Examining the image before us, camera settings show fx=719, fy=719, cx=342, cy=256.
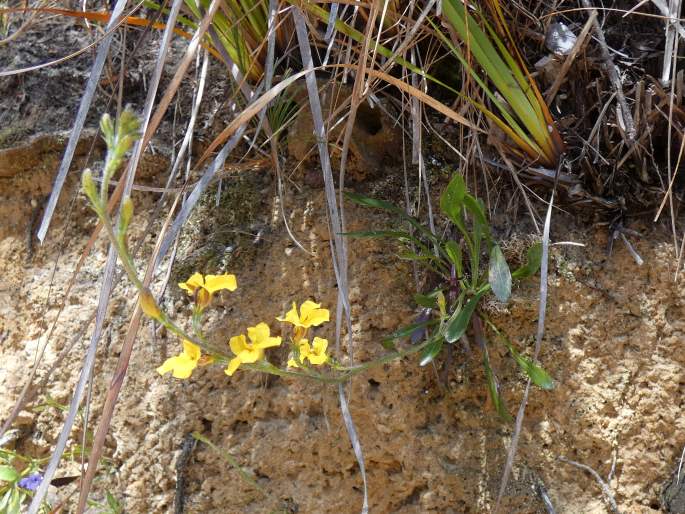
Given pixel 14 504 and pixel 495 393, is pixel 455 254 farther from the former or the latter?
pixel 14 504

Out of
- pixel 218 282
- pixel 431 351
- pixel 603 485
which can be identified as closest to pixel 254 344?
pixel 218 282

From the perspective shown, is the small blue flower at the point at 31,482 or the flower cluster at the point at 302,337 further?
the small blue flower at the point at 31,482

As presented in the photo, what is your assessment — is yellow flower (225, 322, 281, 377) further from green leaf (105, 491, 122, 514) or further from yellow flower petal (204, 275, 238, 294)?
green leaf (105, 491, 122, 514)

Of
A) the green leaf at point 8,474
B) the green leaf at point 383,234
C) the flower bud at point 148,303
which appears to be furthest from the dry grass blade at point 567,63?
the green leaf at point 8,474

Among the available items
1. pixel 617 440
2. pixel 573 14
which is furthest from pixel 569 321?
pixel 573 14

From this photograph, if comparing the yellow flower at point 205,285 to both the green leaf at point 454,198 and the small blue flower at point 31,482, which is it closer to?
the green leaf at point 454,198

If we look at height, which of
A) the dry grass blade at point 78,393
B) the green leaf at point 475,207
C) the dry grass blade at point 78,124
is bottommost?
the green leaf at point 475,207

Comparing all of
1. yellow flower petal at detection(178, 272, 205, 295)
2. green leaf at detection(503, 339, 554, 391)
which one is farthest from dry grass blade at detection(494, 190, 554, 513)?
yellow flower petal at detection(178, 272, 205, 295)
